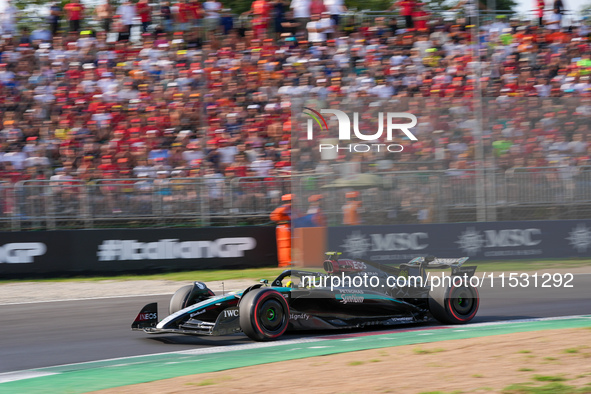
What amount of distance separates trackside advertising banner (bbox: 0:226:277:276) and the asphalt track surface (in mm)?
2597

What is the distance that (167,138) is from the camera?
44.9ft

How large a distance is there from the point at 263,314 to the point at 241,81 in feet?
28.9

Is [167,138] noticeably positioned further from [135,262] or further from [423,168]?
[423,168]

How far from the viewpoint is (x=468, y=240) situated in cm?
994

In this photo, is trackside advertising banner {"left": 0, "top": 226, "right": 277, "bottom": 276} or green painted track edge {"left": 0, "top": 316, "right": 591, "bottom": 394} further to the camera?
trackside advertising banner {"left": 0, "top": 226, "right": 277, "bottom": 276}

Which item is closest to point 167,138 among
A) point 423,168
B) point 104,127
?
point 104,127

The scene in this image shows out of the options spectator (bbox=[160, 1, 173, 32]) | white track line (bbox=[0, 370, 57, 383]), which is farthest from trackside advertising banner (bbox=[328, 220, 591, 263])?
spectator (bbox=[160, 1, 173, 32])

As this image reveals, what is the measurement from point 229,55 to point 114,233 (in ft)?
15.6

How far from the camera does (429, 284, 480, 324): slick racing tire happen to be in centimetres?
748

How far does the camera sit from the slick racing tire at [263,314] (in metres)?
6.59

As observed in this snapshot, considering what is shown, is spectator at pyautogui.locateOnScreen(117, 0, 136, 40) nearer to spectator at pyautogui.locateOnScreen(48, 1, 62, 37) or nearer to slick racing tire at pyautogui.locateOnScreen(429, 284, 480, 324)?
spectator at pyautogui.locateOnScreen(48, 1, 62, 37)

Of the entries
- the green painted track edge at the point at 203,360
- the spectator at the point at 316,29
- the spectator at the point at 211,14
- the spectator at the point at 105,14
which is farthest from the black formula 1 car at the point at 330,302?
the spectator at the point at 105,14

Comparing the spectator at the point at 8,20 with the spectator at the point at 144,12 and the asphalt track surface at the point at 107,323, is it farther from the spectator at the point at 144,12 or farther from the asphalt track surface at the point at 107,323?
the asphalt track surface at the point at 107,323

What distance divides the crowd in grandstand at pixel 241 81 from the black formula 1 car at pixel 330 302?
4.11 meters
